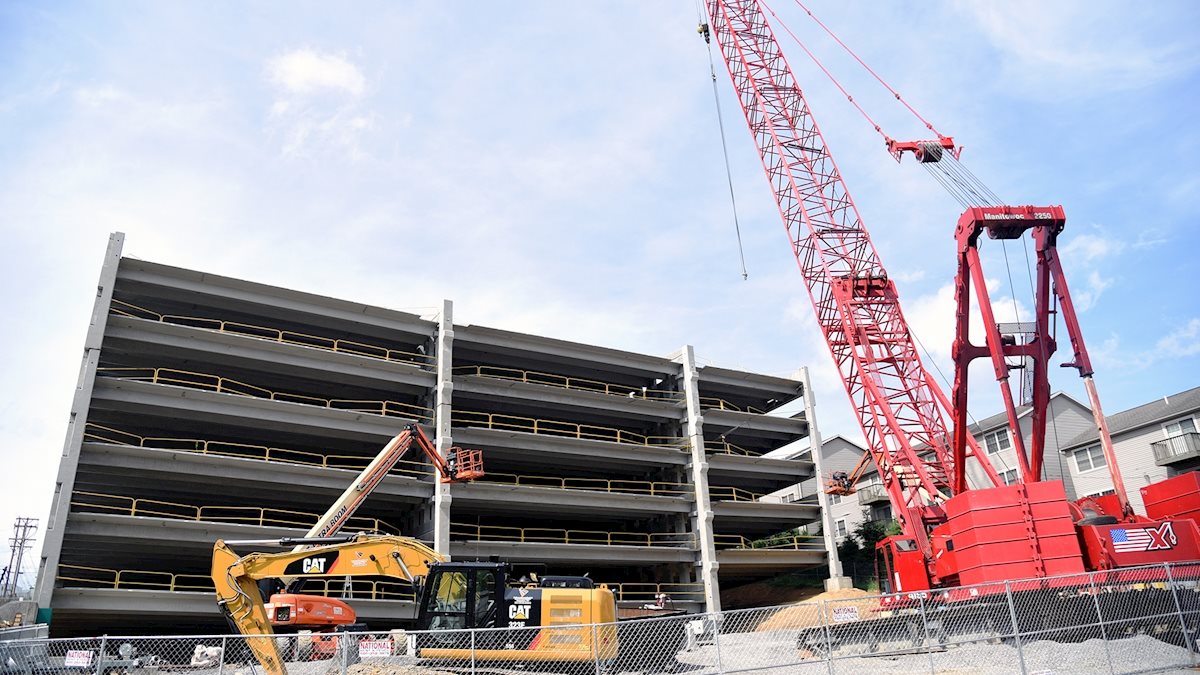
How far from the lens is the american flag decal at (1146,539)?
56.0 feet

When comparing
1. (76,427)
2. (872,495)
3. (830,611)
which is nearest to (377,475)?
(76,427)

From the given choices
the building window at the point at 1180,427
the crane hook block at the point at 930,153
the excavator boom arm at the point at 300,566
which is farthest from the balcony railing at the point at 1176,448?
the excavator boom arm at the point at 300,566

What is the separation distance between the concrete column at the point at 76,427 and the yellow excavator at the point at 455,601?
13.3m

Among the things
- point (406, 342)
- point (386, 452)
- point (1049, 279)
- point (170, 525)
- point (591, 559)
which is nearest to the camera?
point (1049, 279)

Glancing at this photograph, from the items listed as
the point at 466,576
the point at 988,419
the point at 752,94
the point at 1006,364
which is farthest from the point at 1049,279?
the point at 988,419

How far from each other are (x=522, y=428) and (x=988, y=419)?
28181 millimetres

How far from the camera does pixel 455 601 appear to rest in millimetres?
15297

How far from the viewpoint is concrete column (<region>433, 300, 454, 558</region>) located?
3203 centimetres

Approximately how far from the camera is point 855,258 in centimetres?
3581

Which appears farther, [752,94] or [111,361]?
[752,94]

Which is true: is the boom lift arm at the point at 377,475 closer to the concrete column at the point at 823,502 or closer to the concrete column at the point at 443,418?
the concrete column at the point at 443,418

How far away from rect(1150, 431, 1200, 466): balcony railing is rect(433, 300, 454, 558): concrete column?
32424mm

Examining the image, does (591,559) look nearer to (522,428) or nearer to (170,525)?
(522,428)

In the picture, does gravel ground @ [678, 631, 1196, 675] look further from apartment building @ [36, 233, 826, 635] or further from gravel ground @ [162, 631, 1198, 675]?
apartment building @ [36, 233, 826, 635]
